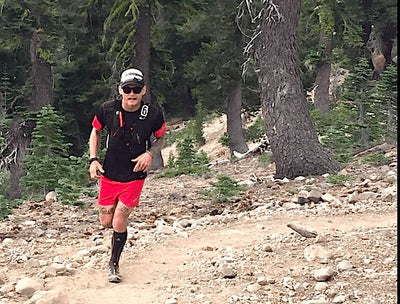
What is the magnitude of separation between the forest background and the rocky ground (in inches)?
52.2

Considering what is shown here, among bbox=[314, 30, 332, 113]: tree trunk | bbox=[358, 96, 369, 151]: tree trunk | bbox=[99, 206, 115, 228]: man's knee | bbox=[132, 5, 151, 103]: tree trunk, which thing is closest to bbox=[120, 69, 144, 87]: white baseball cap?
bbox=[99, 206, 115, 228]: man's knee

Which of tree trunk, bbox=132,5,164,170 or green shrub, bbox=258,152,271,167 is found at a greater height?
tree trunk, bbox=132,5,164,170

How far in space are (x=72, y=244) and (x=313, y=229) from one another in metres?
2.68

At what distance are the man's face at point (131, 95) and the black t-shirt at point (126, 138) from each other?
9 centimetres

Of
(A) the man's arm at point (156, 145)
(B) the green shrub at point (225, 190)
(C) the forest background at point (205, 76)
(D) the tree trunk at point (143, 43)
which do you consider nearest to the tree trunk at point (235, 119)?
(C) the forest background at point (205, 76)

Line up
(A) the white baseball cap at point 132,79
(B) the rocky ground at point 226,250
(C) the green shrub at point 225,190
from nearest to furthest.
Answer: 1. (B) the rocky ground at point 226,250
2. (A) the white baseball cap at point 132,79
3. (C) the green shrub at point 225,190

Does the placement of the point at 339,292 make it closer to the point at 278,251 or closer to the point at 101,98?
the point at 278,251

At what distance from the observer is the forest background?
35.5 ft

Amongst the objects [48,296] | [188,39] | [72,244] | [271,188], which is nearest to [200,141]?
[188,39]

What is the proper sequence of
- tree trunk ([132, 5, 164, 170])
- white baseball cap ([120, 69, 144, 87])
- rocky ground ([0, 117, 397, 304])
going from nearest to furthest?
rocky ground ([0, 117, 397, 304])
white baseball cap ([120, 69, 144, 87])
tree trunk ([132, 5, 164, 170])

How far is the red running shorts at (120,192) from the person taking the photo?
18.3ft

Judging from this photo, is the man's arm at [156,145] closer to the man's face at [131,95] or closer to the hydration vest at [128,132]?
the hydration vest at [128,132]

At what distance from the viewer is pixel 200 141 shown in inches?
1247

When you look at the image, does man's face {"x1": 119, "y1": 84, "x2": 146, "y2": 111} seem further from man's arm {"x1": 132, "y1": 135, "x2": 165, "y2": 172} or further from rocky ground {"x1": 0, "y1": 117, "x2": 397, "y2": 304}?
rocky ground {"x1": 0, "y1": 117, "x2": 397, "y2": 304}
